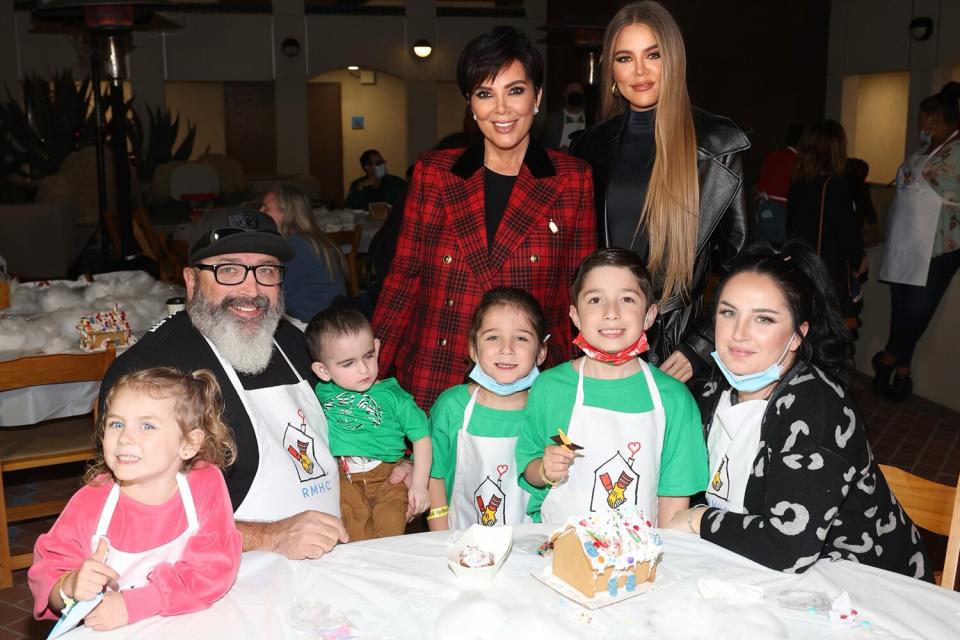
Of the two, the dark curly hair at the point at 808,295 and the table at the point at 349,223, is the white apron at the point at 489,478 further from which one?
the table at the point at 349,223

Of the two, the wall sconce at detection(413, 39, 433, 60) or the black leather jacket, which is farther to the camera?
the wall sconce at detection(413, 39, 433, 60)

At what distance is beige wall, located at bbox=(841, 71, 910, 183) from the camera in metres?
13.4

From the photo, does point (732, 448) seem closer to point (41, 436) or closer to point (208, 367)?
point (208, 367)

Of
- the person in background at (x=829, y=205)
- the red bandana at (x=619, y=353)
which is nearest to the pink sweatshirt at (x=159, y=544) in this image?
the red bandana at (x=619, y=353)

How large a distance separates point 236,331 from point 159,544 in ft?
2.68

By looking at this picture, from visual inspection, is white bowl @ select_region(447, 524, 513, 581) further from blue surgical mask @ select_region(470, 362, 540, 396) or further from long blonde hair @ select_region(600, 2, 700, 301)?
long blonde hair @ select_region(600, 2, 700, 301)

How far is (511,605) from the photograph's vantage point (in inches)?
75.8

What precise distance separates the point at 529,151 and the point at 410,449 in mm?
1155

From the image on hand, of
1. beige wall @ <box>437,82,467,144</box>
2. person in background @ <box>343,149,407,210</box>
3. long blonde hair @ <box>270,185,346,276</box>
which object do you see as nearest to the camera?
long blonde hair @ <box>270,185,346,276</box>

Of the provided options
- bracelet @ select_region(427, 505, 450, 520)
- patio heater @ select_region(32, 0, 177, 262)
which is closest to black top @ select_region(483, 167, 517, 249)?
bracelet @ select_region(427, 505, 450, 520)

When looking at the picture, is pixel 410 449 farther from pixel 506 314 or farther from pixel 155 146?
pixel 155 146

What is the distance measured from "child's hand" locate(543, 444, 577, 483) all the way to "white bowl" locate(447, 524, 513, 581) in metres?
0.34

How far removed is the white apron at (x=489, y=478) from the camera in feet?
9.83

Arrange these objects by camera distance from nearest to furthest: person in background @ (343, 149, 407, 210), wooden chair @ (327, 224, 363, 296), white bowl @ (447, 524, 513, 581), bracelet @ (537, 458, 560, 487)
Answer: white bowl @ (447, 524, 513, 581)
bracelet @ (537, 458, 560, 487)
wooden chair @ (327, 224, 363, 296)
person in background @ (343, 149, 407, 210)
